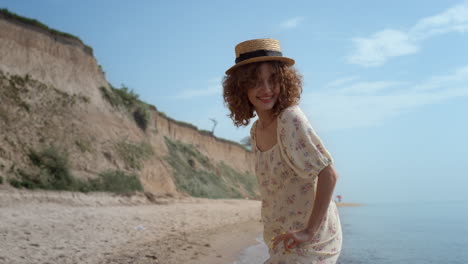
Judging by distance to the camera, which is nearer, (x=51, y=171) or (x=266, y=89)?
(x=266, y=89)

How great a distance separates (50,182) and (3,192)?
6.07ft

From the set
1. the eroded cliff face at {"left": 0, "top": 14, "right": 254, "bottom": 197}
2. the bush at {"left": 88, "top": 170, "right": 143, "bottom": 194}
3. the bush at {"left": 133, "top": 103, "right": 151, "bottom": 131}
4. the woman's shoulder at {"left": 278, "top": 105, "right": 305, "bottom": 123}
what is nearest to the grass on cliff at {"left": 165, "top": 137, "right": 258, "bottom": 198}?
the eroded cliff face at {"left": 0, "top": 14, "right": 254, "bottom": 197}

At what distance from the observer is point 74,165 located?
14.4 meters

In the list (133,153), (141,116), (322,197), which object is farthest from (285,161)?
(141,116)

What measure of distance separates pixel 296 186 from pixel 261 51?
0.67 m

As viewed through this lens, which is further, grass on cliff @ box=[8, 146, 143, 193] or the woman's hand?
grass on cliff @ box=[8, 146, 143, 193]

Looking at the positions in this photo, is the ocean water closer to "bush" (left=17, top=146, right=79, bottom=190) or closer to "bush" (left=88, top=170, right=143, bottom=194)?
"bush" (left=88, top=170, right=143, bottom=194)

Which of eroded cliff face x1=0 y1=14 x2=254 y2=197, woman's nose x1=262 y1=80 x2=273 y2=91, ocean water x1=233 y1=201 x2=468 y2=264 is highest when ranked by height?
eroded cliff face x1=0 y1=14 x2=254 y2=197

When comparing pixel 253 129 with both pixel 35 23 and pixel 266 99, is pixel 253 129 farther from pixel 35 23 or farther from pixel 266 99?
pixel 35 23

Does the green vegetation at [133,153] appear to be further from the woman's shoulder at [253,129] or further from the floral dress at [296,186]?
the floral dress at [296,186]

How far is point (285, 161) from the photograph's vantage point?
1879 millimetres

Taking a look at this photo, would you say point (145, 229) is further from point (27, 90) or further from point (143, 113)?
point (143, 113)

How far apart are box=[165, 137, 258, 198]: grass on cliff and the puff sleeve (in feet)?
65.7

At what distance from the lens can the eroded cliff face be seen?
45.2ft
